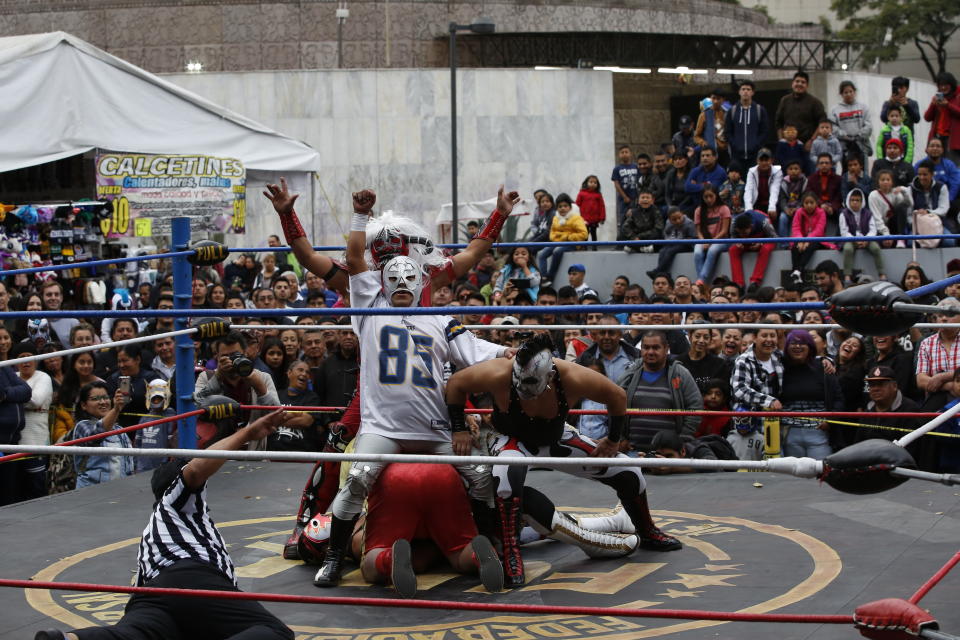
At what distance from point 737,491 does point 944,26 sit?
31.2 metres

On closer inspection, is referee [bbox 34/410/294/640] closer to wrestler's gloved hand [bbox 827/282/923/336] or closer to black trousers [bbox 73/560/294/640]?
black trousers [bbox 73/560/294/640]

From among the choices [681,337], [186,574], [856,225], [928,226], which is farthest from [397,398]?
[928,226]

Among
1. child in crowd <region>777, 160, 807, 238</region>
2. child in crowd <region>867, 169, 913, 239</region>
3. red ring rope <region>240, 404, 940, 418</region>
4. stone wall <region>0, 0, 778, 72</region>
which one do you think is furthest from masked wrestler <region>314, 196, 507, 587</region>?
stone wall <region>0, 0, 778, 72</region>

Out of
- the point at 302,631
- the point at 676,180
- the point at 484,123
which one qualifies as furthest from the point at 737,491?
the point at 484,123

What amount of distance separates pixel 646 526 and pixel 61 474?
14.0 ft

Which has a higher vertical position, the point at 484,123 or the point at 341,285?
the point at 484,123

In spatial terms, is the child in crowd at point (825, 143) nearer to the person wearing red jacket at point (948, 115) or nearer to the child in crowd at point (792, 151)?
the child in crowd at point (792, 151)

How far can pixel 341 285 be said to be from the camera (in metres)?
6.48

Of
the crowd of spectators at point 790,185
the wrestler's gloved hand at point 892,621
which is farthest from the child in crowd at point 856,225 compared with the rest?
the wrestler's gloved hand at point 892,621

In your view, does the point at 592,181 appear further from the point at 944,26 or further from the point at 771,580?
the point at 944,26

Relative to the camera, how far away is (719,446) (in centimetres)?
780

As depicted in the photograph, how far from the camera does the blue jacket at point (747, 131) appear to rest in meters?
13.9

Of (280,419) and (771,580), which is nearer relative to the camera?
(280,419)

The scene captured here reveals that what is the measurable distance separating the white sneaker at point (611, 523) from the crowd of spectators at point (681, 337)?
938 millimetres
